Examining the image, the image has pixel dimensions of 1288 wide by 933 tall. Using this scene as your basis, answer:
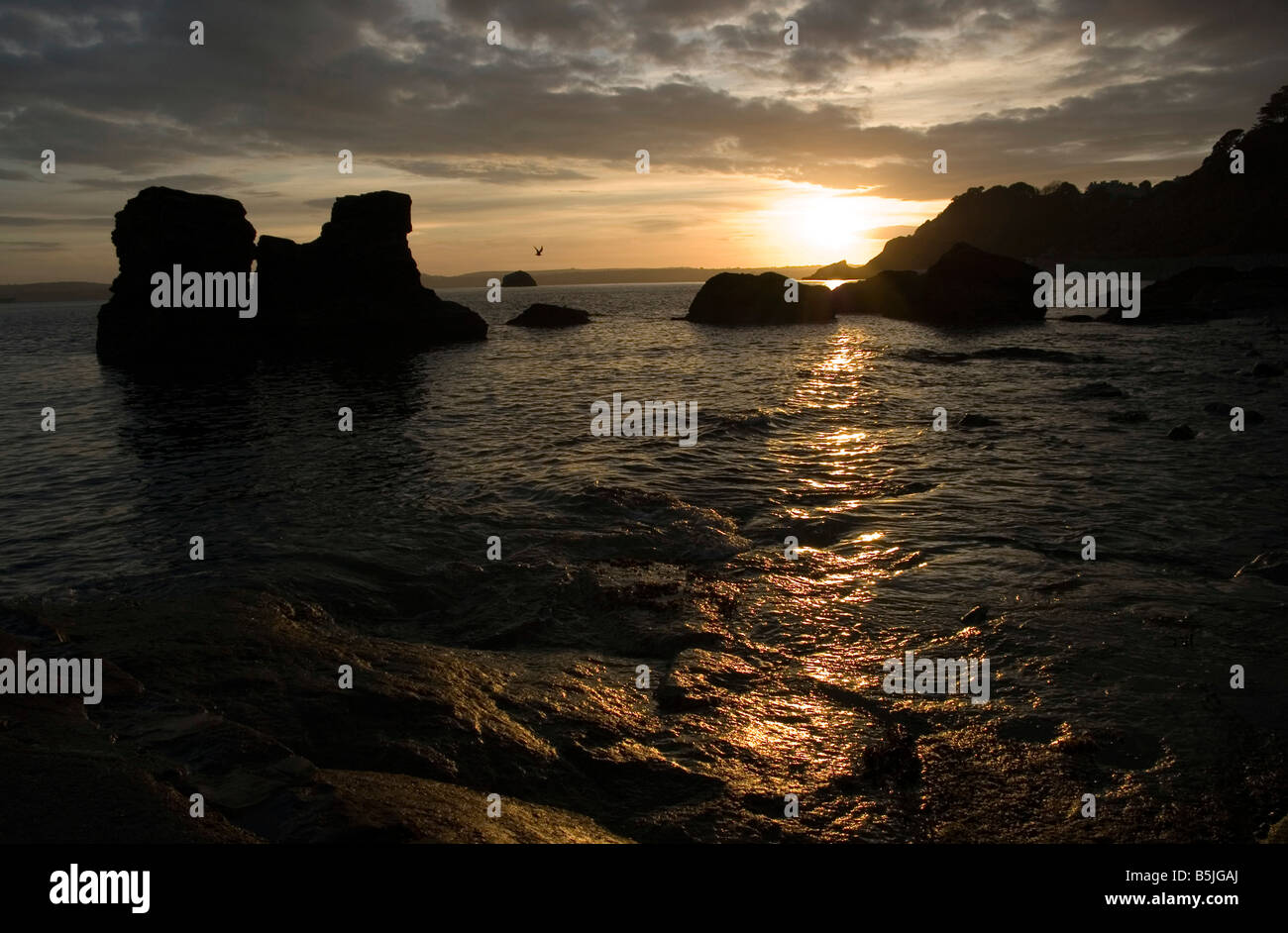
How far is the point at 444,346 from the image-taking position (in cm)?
6819

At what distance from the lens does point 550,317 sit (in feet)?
305

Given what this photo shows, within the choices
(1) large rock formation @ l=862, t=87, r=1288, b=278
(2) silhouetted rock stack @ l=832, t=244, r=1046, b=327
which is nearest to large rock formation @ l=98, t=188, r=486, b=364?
(2) silhouetted rock stack @ l=832, t=244, r=1046, b=327

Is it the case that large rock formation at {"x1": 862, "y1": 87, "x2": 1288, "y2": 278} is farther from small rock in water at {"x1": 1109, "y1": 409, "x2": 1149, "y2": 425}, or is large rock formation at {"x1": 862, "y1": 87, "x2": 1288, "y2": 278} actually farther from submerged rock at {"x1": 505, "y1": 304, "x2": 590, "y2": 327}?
small rock in water at {"x1": 1109, "y1": 409, "x2": 1149, "y2": 425}

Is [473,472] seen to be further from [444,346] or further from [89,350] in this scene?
[89,350]

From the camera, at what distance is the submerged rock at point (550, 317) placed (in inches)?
3642

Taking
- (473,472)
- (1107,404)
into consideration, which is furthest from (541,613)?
(1107,404)

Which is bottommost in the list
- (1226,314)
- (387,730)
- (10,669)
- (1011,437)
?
(387,730)

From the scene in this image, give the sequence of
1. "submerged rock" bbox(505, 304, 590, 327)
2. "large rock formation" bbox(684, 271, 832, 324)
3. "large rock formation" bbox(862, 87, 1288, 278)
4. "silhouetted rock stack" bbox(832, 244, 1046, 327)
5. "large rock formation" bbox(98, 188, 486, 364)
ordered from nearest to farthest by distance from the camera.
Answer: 1. "large rock formation" bbox(98, 188, 486, 364)
2. "silhouetted rock stack" bbox(832, 244, 1046, 327)
3. "large rock formation" bbox(684, 271, 832, 324)
4. "submerged rock" bbox(505, 304, 590, 327)
5. "large rock formation" bbox(862, 87, 1288, 278)

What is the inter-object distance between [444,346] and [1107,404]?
5402cm

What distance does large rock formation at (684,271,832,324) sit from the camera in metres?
82.8

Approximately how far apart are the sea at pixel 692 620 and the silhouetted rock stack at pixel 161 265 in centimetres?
3952

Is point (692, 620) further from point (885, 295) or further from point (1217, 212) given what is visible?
point (1217, 212)

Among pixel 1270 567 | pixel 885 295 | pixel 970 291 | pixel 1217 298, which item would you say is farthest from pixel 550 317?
pixel 1270 567

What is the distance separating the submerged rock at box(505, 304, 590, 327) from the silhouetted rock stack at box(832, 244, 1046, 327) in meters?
39.4
